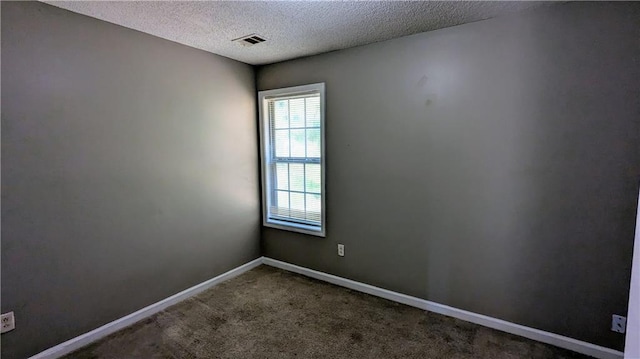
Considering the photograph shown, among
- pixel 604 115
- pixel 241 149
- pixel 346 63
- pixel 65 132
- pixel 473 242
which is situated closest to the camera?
pixel 604 115

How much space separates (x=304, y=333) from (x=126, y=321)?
4.77 ft

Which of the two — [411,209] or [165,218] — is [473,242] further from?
[165,218]

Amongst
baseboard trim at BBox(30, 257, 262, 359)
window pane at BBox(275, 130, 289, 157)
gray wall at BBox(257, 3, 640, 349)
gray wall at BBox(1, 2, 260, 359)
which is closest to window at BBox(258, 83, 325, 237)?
window pane at BBox(275, 130, 289, 157)

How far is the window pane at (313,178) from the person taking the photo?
325cm

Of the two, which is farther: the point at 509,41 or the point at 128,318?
the point at 128,318

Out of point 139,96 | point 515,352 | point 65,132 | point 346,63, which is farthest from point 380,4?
point 515,352

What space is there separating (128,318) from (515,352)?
2.94m

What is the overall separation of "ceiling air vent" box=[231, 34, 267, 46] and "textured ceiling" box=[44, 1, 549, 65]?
0.07 m

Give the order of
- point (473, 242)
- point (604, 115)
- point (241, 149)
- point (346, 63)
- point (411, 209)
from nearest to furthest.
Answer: point (604, 115)
point (473, 242)
point (411, 209)
point (346, 63)
point (241, 149)

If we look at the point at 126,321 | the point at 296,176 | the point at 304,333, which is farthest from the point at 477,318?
the point at 126,321

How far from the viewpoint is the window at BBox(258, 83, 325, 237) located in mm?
3195

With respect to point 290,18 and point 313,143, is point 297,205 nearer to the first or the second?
point 313,143

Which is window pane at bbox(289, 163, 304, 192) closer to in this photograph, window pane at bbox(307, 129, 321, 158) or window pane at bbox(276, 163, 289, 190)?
window pane at bbox(276, 163, 289, 190)

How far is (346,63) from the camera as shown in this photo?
9.50ft
